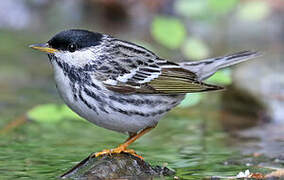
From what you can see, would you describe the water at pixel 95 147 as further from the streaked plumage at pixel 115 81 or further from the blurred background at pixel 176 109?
the streaked plumage at pixel 115 81

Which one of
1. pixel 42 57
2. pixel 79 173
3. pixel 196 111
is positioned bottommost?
pixel 79 173

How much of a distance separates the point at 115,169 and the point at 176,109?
12.8 feet

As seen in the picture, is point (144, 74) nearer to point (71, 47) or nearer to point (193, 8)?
point (71, 47)

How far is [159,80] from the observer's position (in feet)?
22.4

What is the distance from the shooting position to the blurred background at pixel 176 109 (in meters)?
6.95

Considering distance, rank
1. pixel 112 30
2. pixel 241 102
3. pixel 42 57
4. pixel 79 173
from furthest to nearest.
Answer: pixel 112 30 < pixel 42 57 < pixel 241 102 < pixel 79 173

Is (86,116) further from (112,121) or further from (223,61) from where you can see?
(223,61)

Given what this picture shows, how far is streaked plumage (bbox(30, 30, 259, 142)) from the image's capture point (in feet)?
19.9

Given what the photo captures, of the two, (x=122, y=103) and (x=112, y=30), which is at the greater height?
(x=112, y=30)

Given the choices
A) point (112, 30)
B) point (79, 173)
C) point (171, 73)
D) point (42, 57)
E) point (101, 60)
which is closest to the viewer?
point (79, 173)

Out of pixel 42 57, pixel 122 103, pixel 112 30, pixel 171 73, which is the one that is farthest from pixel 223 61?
pixel 112 30

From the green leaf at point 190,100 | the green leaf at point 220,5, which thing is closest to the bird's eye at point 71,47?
the green leaf at point 190,100

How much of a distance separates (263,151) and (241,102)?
2.11 meters

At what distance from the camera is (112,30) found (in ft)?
45.3
